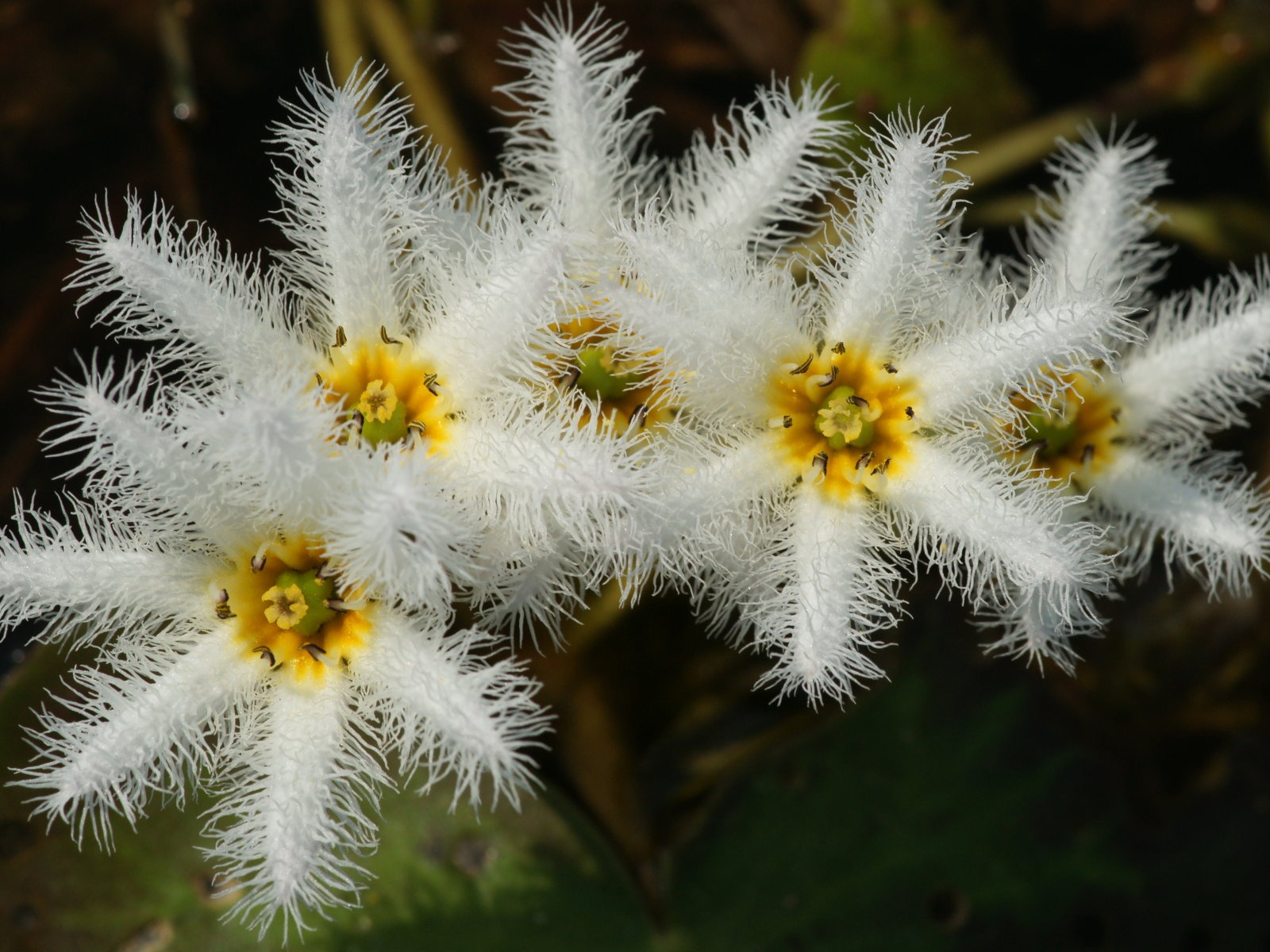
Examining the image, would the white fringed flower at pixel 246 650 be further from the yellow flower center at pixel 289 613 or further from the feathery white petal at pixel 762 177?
the feathery white petal at pixel 762 177

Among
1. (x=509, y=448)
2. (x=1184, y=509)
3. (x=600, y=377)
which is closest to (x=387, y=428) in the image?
(x=509, y=448)

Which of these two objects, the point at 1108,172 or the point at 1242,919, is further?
the point at 1242,919

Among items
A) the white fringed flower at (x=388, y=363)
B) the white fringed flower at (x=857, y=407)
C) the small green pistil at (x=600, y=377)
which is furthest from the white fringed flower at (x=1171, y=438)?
the white fringed flower at (x=388, y=363)

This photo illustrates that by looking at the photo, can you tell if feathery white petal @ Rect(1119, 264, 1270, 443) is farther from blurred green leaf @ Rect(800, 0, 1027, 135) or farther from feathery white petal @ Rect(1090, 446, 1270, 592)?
blurred green leaf @ Rect(800, 0, 1027, 135)

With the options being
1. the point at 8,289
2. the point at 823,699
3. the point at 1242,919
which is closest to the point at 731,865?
the point at 823,699

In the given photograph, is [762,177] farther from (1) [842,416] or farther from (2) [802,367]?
(1) [842,416]

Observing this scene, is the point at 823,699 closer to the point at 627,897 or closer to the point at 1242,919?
the point at 627,897

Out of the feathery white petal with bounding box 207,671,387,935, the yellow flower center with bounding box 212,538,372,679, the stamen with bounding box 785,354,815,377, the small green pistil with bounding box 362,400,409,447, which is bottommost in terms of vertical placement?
the feathery white petal with bounding box 207,671,387,935

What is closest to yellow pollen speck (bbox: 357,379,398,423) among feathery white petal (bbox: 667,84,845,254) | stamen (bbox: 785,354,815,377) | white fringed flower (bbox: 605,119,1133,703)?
white fringed flower (bbox: 605,119,1133,703)
